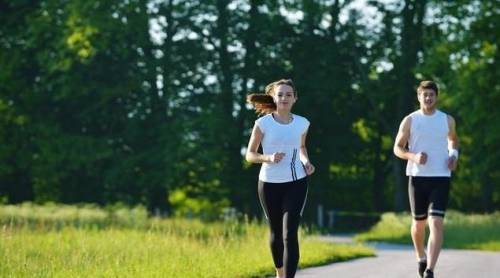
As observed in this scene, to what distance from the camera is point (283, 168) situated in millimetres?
9727

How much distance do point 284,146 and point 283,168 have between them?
7.8 inches

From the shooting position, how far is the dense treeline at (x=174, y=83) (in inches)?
1672

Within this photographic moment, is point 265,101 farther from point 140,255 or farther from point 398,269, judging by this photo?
point 140,255

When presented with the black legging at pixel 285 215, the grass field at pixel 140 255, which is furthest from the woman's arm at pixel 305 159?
the grass field at pixel 140 255

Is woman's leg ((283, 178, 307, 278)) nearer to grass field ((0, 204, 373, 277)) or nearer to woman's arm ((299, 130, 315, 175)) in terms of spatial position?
woman's arm ((299, 130, 315, 175))

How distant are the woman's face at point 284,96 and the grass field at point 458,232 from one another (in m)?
14.7

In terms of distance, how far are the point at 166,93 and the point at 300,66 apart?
221 inches

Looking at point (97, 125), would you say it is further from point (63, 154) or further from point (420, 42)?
point (420, 42)

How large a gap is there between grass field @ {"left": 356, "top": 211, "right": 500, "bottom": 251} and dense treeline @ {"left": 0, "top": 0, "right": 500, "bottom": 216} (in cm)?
742

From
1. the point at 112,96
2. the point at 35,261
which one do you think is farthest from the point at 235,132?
the point at 35,261

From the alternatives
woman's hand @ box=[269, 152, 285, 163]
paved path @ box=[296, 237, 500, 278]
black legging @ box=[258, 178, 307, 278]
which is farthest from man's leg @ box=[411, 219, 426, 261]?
woman's hand @ box=[269, 152, 285, 163]

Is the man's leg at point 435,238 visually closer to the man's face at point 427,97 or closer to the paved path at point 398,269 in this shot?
the man's face at point 427,97

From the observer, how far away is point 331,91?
1747 inches

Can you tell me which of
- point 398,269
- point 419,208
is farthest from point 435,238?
point 398,269
